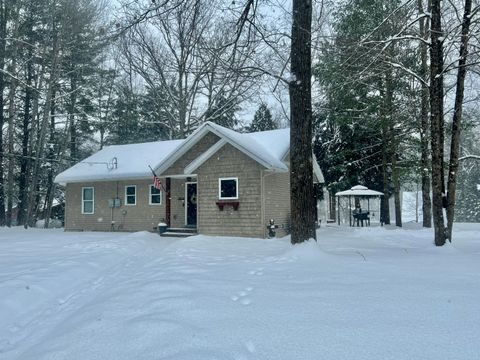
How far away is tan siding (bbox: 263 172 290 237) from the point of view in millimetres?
15172

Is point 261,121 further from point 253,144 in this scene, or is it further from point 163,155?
point 253,144

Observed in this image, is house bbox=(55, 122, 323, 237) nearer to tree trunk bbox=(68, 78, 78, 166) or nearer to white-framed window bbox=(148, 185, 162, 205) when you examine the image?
white-framed window bbox=(148, 185, 162, 205)

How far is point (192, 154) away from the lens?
16859 millimetres

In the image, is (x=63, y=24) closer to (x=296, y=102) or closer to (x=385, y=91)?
(x=385, y=91)

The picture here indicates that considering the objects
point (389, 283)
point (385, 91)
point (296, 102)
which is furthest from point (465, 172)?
point (389, 283)

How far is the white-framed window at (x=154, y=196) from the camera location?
733 inches

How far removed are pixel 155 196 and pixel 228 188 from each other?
16.5 ft

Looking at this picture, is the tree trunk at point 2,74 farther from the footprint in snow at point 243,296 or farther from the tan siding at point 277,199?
the footprint in snow at point 243,296

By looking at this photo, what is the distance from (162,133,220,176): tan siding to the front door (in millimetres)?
902

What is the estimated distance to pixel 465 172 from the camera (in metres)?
37.0

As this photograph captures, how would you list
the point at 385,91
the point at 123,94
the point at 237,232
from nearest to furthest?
the point at 237,232 < the point at 385,91 < the point at 123,94

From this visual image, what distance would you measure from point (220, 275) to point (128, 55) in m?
22.7

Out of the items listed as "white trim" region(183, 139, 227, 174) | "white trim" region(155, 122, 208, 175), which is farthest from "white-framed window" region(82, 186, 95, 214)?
"white trim" region(183, 139, 227, 174)

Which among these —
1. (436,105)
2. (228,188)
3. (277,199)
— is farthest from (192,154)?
(436,105)
